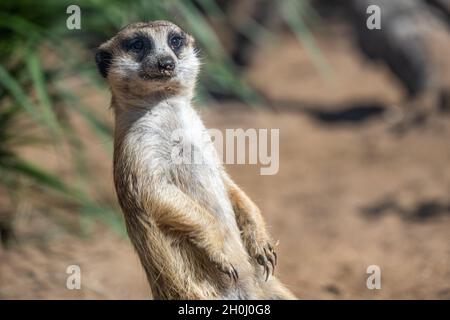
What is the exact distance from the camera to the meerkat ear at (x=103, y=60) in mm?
3332

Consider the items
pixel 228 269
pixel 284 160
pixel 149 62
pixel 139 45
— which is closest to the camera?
pixel 228 269

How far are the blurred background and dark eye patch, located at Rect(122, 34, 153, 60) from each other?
0.46 m

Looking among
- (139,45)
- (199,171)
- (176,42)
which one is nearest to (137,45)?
(139,45)

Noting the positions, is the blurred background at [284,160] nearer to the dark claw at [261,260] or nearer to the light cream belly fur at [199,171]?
the light cream belly fur at [199,171]

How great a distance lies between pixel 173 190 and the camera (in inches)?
118

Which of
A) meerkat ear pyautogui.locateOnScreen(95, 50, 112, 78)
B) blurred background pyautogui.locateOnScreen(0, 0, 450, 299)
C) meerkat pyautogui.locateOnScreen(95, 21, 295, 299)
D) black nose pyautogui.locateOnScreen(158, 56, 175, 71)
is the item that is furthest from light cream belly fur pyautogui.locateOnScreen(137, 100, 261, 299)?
blurred background pyautogui.locateOnScreen(0, 0, 450, 299)

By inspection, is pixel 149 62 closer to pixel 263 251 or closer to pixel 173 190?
pixel 173 190

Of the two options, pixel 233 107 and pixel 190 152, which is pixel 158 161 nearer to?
pixel 190 152

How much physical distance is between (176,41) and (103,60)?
0.32 metres

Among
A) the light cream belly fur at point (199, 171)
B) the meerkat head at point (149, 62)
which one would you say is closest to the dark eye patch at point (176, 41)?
the meerkat head at point (149, 62)

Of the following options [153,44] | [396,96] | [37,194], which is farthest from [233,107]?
[153,44]

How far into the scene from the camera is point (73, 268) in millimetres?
4367

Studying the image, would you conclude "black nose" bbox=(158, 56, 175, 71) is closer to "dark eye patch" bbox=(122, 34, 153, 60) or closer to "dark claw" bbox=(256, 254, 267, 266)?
"dark eye patch" bbox=(122, 34, 153, 60)

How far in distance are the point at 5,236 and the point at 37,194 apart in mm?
429
